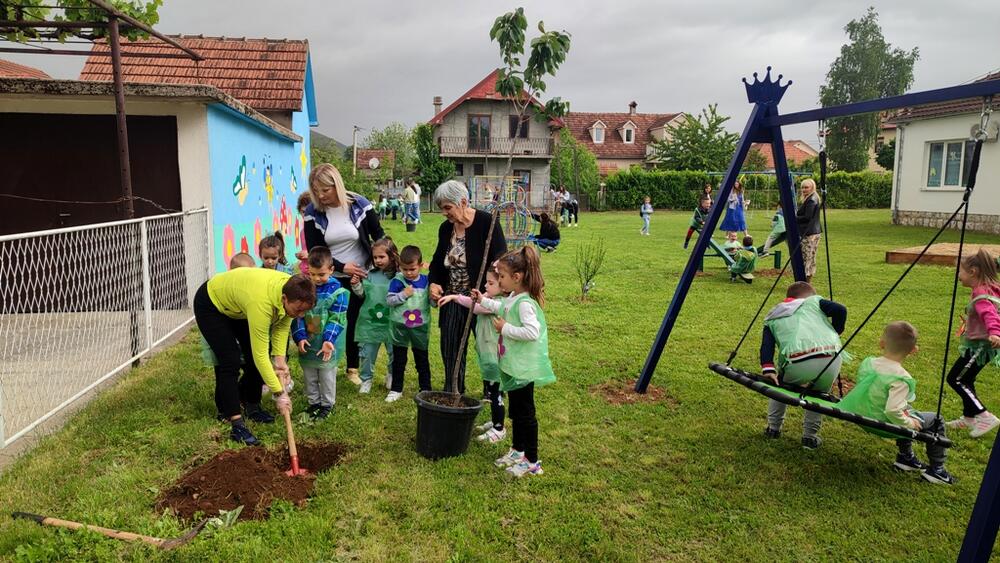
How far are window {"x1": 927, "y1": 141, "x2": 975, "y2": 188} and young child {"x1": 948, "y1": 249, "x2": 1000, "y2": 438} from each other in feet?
60.1

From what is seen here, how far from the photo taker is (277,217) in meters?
12.1

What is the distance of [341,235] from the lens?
511 centimetres

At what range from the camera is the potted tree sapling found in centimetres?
393

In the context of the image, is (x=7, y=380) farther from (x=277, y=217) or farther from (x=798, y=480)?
(x=277, y=217)

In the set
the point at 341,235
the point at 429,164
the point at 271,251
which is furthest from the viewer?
the point at 429,164

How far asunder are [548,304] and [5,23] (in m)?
6.79

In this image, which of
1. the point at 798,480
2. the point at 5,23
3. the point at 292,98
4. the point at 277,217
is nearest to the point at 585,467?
the point at 798,480

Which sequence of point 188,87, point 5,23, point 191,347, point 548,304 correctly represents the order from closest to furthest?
point 5,23
point 191,347
point 188,87
point 548,304

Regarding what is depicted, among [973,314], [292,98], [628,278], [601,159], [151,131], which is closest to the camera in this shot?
[973,314]

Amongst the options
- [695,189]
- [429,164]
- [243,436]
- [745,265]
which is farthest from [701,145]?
[243,436]

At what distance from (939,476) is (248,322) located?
14.3ft

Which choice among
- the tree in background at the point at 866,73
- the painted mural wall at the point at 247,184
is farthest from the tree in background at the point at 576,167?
the painted mural wall at the point at 247,184

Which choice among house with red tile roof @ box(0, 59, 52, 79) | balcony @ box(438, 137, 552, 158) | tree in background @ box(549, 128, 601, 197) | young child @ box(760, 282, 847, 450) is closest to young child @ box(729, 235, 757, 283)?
young child @ box(760, 282, 847, 450)

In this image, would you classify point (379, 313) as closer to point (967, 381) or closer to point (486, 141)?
point (967, 381)
